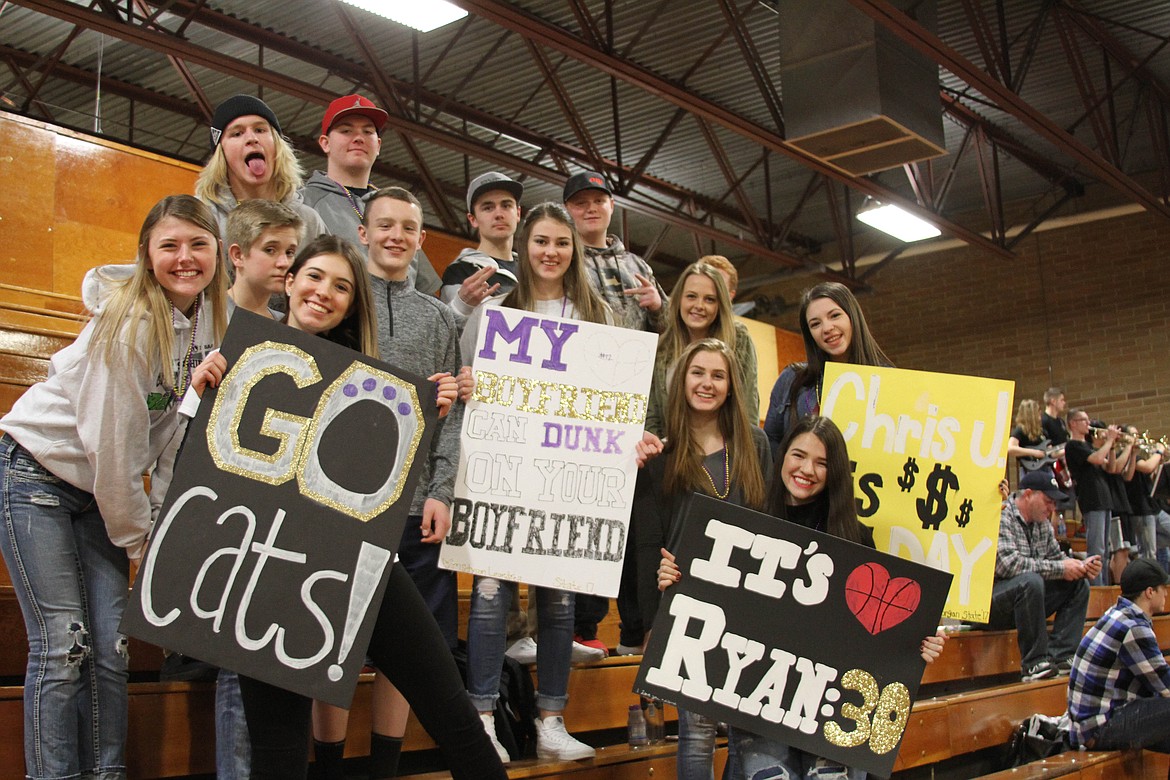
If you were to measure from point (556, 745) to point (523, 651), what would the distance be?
0.46 meters

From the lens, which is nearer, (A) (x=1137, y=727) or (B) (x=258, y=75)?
(A) (x=1137, y=727)

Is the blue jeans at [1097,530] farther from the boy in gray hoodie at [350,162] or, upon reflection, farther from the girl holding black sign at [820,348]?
the boy in gray hoodie at [350,162]

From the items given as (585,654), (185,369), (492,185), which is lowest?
(585,654)

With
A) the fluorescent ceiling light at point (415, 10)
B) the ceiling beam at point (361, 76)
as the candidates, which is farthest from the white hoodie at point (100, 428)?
the ceiling beam at point (361, 76)

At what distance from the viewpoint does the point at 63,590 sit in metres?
2.04

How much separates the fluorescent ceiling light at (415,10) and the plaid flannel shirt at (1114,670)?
472 cm

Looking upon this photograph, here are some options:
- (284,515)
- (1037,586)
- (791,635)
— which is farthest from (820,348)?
(1037,586)

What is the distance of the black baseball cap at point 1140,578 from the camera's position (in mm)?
4598

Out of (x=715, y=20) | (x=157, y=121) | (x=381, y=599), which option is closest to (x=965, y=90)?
(x=715, y=20)

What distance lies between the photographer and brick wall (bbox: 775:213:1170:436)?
36.8ft

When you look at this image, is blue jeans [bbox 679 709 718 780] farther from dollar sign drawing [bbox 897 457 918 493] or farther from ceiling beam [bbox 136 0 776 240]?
ceiling beam [bbox 136 0 776 240]

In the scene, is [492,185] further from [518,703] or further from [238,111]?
[518,703]

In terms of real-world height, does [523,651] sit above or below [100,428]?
below

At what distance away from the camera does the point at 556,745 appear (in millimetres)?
2770
